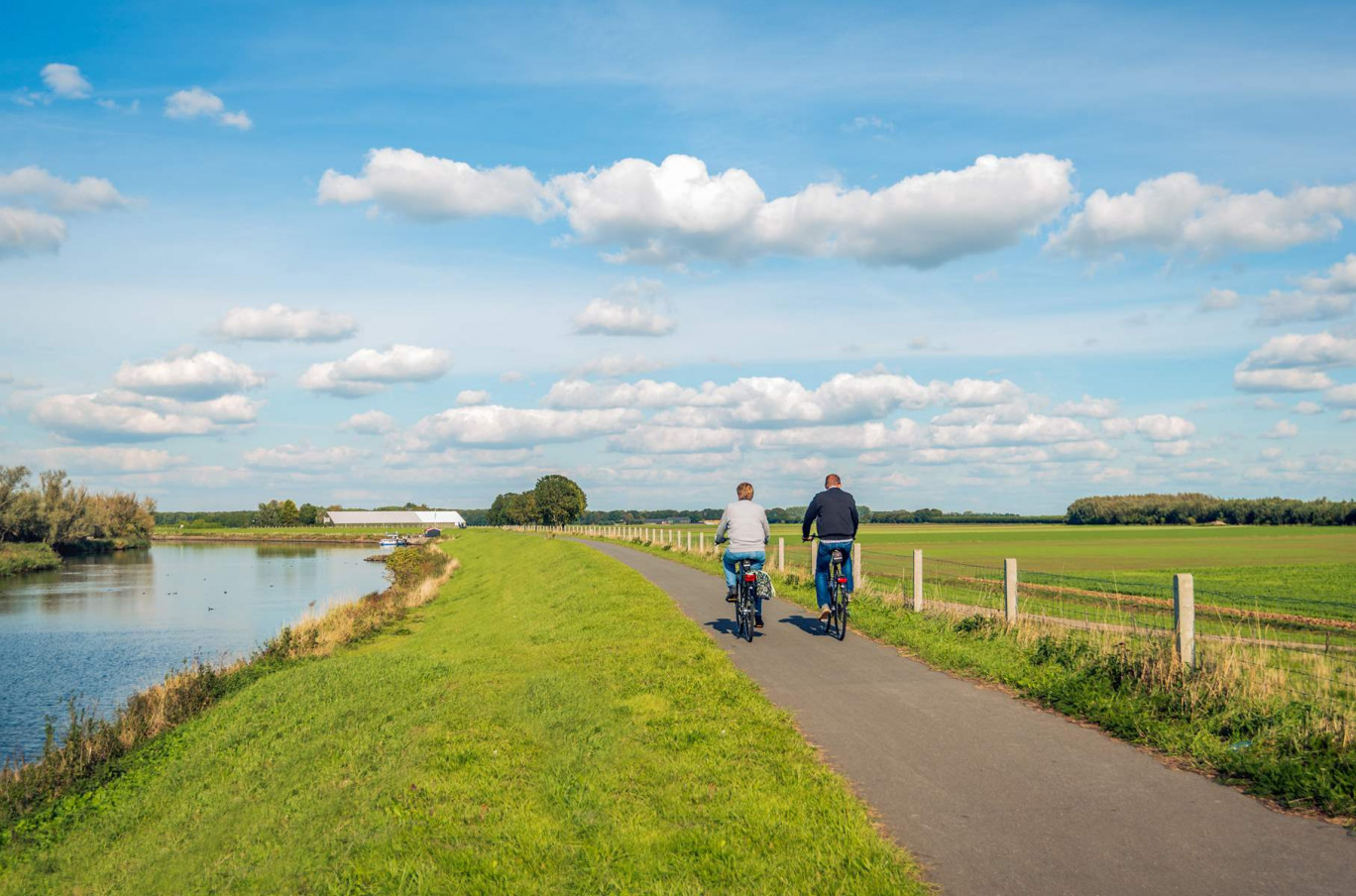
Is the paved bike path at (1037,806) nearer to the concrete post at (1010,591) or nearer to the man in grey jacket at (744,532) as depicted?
the man in grey jacket at (744,532)

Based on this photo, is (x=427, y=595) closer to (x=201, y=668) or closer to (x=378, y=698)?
(x=201, y=668)

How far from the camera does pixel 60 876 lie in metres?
9.30

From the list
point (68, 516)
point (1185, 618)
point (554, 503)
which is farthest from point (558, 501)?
point (1185, 618)

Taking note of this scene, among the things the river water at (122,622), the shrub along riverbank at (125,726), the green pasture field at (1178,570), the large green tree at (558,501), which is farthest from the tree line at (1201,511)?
the shrub along riverbank at (125,726)

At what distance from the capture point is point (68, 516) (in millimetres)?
83250

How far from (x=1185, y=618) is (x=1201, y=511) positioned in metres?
133

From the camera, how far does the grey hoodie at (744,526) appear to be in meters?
13.4

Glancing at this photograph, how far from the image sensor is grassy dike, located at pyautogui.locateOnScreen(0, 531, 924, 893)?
5430 millimetres

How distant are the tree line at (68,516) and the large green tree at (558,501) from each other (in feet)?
153

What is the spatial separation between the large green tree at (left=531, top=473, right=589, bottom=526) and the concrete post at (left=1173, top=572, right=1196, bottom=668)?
111946mm

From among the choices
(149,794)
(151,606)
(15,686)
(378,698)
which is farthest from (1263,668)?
(151,606)

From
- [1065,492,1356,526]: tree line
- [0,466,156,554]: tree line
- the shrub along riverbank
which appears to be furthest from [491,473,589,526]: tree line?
the shrub along riverbank

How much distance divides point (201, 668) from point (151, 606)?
2468cm

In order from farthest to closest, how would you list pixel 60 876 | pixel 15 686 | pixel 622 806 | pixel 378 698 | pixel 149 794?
pixel 15 686
pixel 378 698
pixel 149 794
pixel 60 876
pixel 622 806
